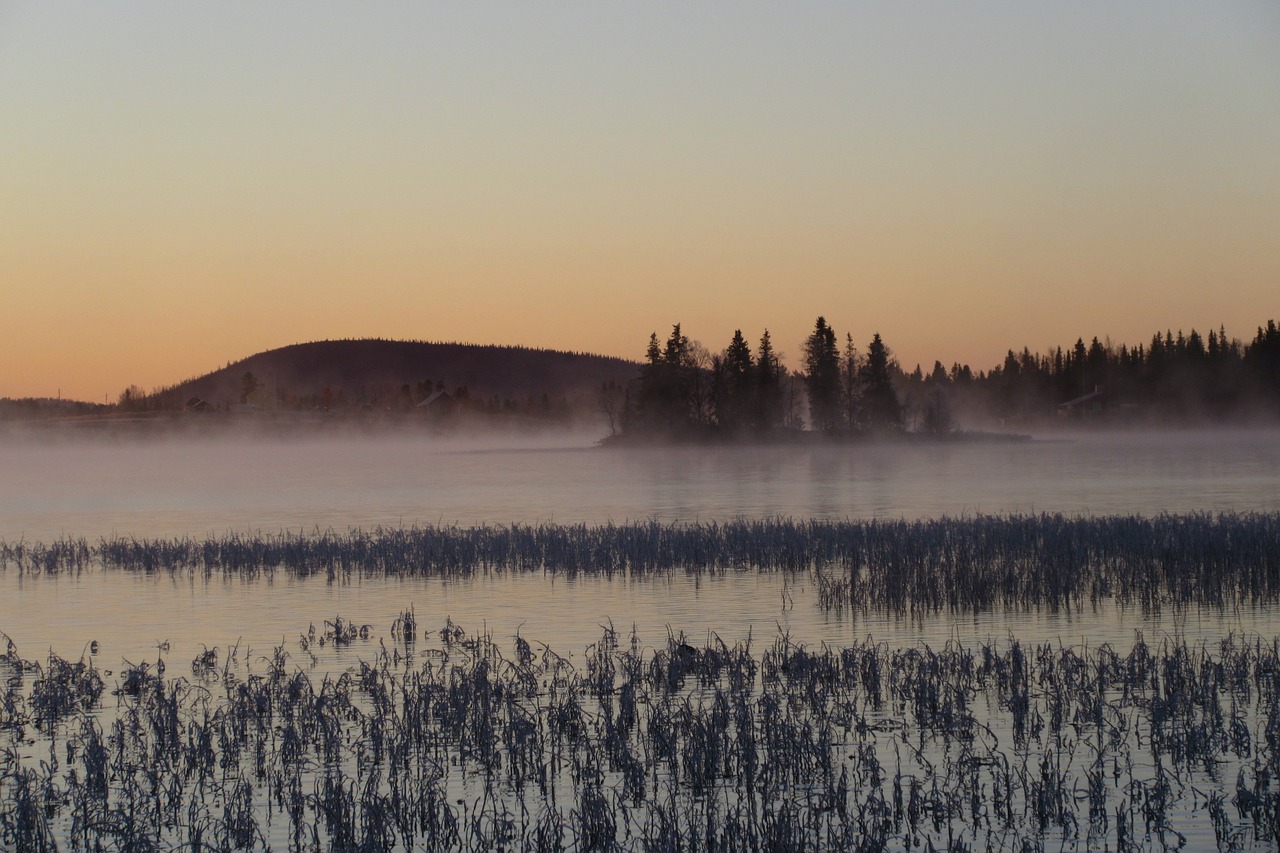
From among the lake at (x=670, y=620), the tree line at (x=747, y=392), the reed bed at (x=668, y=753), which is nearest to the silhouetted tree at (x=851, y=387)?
the tree line at (x=747, y=392)

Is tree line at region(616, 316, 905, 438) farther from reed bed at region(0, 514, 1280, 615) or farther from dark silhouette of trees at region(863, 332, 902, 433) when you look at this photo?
Answer: reed bed at region(0, 514, 1280, 615)

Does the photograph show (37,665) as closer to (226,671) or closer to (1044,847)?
(226,671)

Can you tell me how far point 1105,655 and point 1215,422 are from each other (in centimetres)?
20125

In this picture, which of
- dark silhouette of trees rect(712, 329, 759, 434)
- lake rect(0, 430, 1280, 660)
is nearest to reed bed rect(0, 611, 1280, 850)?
lake rect(0, 430, 1280, 660)

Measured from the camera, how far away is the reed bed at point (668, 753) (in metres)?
9.59

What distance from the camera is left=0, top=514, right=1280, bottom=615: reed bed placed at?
21.3 m

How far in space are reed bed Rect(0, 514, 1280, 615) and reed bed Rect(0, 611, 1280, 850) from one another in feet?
16.5

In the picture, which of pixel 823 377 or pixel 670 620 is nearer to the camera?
pixel 670 620

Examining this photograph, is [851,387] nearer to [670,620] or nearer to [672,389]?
[672,389]

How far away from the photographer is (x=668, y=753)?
1144cm

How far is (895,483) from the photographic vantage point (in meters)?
70.6

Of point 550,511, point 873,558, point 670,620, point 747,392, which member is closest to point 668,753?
point 670,620

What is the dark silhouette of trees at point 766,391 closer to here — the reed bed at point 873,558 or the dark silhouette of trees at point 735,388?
the dark silhouette of trees at point 735,388

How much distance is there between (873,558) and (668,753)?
49.8 feet
